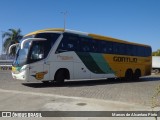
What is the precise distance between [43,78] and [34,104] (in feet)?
20.7

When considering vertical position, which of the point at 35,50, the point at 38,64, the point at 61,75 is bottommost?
the point at 61,75

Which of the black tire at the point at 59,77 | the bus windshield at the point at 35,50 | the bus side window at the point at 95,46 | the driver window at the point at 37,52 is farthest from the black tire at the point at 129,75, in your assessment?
the driver window at the point at 37,52

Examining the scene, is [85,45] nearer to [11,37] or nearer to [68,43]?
[68,43]

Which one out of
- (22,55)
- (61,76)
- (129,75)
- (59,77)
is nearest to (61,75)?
(61,76)

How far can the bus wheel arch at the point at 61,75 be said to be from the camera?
1734 cm

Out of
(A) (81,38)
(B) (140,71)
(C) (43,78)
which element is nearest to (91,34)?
(A) (81,38)

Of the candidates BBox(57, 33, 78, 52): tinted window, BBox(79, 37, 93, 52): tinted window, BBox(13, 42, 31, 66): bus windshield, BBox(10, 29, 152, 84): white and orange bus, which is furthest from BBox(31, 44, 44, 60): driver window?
BBox(79, 37, 93, 52): tinted window

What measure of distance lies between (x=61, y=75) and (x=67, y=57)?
1188mm

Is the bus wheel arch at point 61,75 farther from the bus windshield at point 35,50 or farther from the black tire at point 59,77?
the bus windshield at point 35,50

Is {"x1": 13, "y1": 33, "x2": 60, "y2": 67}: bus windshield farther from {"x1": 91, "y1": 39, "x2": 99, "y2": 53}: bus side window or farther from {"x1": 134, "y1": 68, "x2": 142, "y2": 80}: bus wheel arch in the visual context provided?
{"x1": 134, "y1": 68, "x2": 142, "y2": 80}: bus wheel arch

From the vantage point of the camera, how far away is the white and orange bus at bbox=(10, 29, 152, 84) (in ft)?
53.4

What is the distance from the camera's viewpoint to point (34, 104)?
408 inches

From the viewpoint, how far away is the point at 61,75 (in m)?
17.6

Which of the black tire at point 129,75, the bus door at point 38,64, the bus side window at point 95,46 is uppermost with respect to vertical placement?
the bus side window at point 95,46
